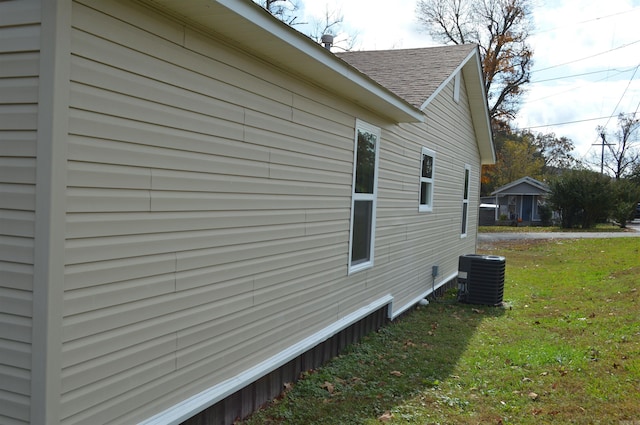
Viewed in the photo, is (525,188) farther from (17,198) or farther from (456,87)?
(17,198)

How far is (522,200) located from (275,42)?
4160 centimetres

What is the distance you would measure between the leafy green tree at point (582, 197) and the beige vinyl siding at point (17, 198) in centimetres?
3491

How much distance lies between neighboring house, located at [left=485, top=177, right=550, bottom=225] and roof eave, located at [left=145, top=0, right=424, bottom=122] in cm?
3763

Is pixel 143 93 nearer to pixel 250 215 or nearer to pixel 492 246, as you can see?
pixel 250 215

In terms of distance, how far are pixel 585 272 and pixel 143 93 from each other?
1380cm

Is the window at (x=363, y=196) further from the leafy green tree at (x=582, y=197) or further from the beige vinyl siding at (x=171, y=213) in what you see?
the leafy green tree at (x=582, y=197)

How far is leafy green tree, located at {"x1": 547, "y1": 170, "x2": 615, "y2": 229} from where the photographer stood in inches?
1286

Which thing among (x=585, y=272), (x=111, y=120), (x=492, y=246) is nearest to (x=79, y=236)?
(x=111, y=120)

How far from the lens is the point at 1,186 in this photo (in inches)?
104

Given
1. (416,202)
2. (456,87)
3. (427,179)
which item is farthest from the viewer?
(456,87)

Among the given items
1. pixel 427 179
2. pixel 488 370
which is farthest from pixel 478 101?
pixel 488 370

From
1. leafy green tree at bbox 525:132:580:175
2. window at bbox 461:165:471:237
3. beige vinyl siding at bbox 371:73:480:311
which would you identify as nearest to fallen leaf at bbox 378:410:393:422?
beige vinyl siding at bbox 371:73:480:311

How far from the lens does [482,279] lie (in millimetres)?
10125

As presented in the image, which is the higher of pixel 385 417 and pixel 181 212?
pixel 181 212
